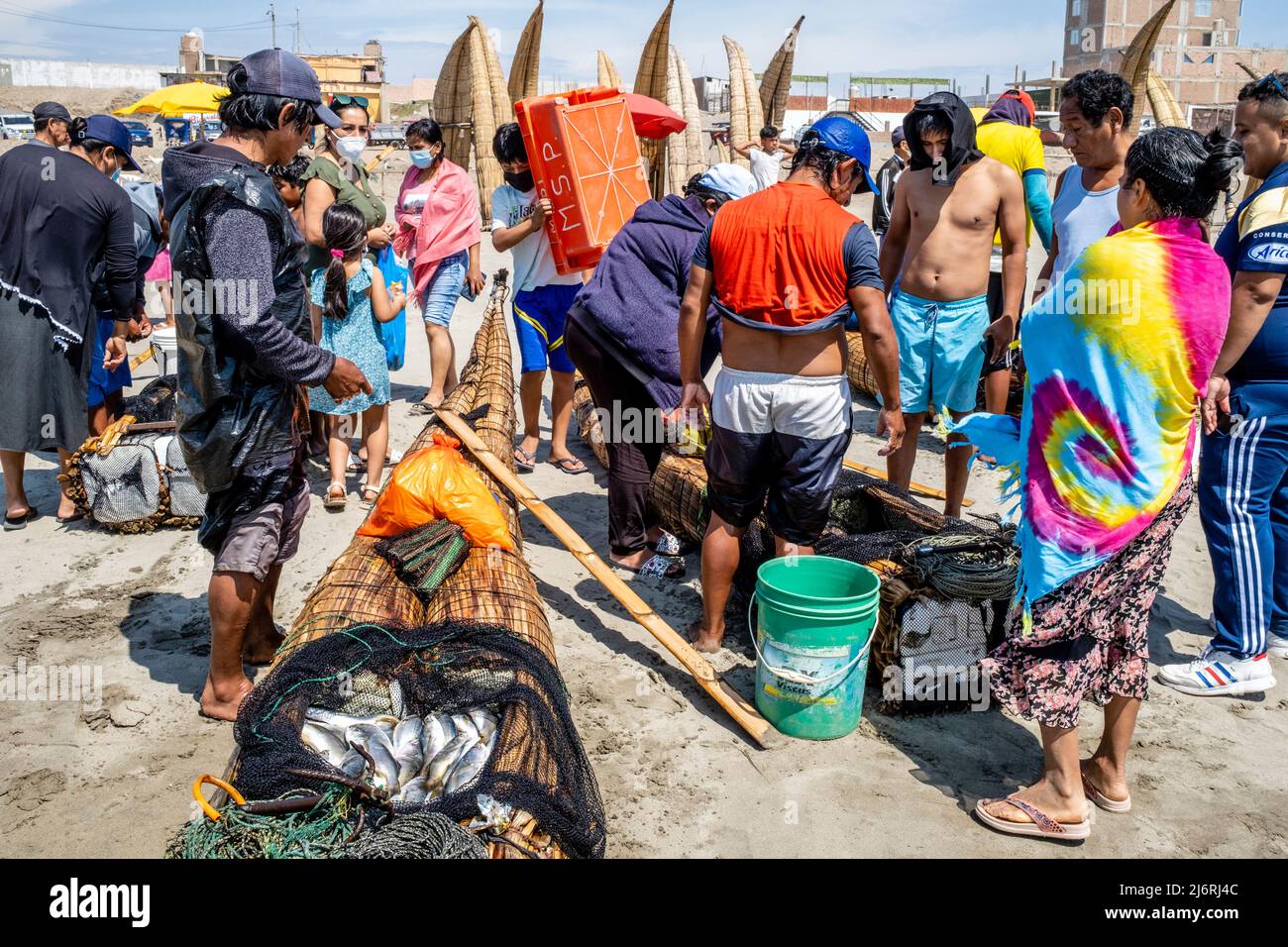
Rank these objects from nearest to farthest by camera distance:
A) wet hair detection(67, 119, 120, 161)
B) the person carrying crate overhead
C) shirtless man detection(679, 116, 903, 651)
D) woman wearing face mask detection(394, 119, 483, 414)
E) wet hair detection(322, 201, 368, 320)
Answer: shirtless man detection(679, 116, 903, 651)
wet hair detection(322, 201, 368, 320)
wet hair detection(67, 119, 120, 161)
the person carrying crate overhead
woman wearing face mask detection(394, 119, 483, 414)

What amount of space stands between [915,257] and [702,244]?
1.74 metres

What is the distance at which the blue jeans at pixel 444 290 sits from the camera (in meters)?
7.22

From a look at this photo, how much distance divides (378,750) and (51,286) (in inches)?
166

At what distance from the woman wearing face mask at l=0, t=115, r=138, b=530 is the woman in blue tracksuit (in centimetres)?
565

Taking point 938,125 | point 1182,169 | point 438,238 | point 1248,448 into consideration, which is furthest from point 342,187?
point 1248,448

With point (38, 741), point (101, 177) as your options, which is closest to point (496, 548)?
point (38, 741)

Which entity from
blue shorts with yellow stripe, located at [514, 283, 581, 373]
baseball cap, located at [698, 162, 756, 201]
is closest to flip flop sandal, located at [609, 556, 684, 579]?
blue shorts with yellow stripe, located at [514, 283, 581, 373]

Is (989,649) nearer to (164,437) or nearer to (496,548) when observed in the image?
(496,548)

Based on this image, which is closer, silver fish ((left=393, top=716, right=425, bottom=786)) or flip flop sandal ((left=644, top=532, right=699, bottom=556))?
silver fish ((left=393, top=716, right=425, bottom=786))

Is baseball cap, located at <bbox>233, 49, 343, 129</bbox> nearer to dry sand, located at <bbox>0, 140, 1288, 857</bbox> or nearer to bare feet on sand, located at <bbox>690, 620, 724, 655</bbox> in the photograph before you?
dry sand, located at <bbox>0, 140, 1288, 857</bbox>

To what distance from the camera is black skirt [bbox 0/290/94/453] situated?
17.8ft

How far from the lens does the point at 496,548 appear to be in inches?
159

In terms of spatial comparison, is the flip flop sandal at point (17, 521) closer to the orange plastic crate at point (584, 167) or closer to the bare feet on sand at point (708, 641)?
the orange plastic crate at point (584, 167)

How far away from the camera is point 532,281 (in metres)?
6.38
